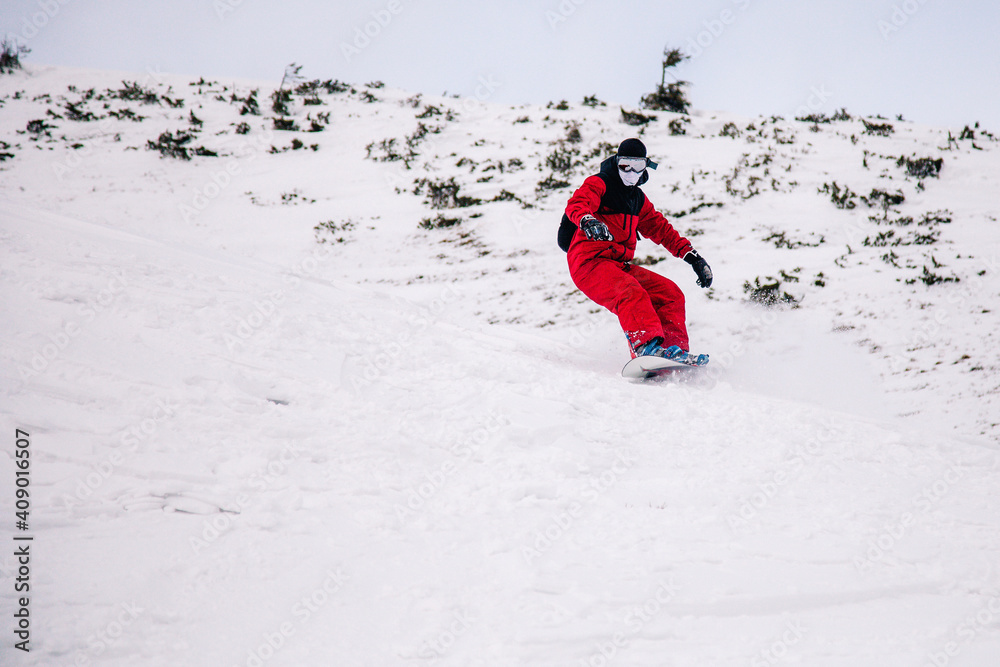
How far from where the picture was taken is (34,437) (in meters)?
2.13

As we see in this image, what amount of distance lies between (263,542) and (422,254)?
20.3ft

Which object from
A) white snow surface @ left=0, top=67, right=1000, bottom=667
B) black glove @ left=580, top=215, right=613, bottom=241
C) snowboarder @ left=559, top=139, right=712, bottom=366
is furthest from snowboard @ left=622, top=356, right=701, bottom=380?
black glove @ left=580, top=215, right=613, bottom=241

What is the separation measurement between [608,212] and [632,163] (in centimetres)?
43

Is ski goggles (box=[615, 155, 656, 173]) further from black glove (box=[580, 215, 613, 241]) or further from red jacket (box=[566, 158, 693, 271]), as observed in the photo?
black glove (box=[580, 215, 613, 241])

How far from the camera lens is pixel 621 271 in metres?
4.34

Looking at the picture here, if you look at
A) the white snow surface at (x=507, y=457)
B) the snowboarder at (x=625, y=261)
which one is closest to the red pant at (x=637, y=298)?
the snowboarder at (x=625, y=261)

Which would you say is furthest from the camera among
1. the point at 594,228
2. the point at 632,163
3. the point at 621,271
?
the point at 632,163

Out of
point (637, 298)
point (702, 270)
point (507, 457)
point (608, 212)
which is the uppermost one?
point (608, 212)

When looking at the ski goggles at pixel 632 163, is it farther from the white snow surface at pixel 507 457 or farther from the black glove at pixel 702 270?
the white snow surface at pixel 507 457

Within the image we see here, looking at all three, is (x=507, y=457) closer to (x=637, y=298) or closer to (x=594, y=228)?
(x=637, y=298)

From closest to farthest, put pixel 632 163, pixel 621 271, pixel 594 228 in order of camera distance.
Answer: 1. pixel 594 228
2. pixel 621 271
3. pixel 632 163

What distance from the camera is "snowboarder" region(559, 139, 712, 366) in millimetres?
4039

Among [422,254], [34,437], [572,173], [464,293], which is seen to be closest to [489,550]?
[34,437]

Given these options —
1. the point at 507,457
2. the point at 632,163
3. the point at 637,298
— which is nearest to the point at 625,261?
the point at 637,298
